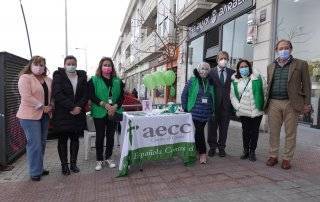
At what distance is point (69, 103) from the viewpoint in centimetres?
542

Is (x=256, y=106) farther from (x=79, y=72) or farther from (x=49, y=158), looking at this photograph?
(x=49, y=158)

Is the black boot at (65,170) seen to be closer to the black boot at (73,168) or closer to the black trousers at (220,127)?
the black boot at (73,168)

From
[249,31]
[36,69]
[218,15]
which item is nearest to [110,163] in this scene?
[36,69]

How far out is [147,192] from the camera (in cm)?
470

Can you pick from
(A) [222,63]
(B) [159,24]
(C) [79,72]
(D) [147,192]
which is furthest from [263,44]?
(B) [159,24]

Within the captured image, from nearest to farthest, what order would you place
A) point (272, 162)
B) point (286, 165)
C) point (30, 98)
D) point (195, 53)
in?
1. point (30, 98)
2. point (286, 165)
3. point (272, 162)
4. point (195, 53)

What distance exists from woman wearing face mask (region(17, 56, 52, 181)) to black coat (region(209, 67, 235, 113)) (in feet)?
9.52

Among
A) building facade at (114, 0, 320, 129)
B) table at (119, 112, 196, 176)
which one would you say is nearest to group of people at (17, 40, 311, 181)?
table at (119, 112, 196, 176)

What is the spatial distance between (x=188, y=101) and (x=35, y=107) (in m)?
2.52

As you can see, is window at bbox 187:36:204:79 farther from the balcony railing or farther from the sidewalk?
the sidewalk

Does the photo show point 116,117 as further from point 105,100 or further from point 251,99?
point 251,99

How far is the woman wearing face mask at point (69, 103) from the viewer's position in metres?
5.43

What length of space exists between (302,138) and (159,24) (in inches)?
685

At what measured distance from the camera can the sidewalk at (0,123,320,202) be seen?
14.7 ft
